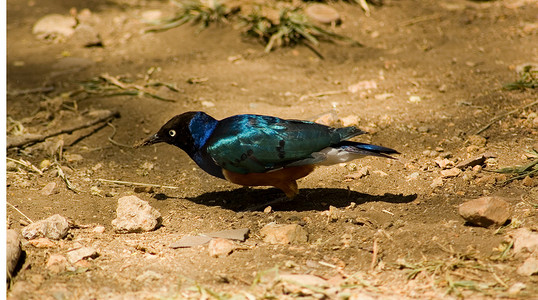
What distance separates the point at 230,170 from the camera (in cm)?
482

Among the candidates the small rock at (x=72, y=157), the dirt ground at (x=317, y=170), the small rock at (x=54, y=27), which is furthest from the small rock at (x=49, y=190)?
the small rock at (x=54, y=27)

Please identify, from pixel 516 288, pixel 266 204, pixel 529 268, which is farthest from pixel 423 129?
pixel 516 288

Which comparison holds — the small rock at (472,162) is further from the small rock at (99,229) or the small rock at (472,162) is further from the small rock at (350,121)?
the small rock at (99,229)

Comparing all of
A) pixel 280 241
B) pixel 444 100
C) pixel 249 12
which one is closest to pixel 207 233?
pixel 280 241

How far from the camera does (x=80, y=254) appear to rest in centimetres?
397

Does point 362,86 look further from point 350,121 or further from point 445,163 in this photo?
point 445,163

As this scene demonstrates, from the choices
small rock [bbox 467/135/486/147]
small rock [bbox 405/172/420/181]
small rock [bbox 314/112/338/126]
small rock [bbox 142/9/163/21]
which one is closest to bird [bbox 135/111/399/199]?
small rock [bbox 405/172/420/181]

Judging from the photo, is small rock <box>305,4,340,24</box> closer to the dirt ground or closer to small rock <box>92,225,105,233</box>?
the dirt ground

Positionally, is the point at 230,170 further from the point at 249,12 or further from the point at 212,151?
the point at 249,12

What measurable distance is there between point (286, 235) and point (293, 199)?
3.11ft

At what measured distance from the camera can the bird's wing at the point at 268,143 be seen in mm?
4719

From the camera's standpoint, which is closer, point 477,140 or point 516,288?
point 516,288

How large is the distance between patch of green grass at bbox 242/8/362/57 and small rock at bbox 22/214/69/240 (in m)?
4.14

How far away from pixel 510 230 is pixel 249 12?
5259 millimetres
